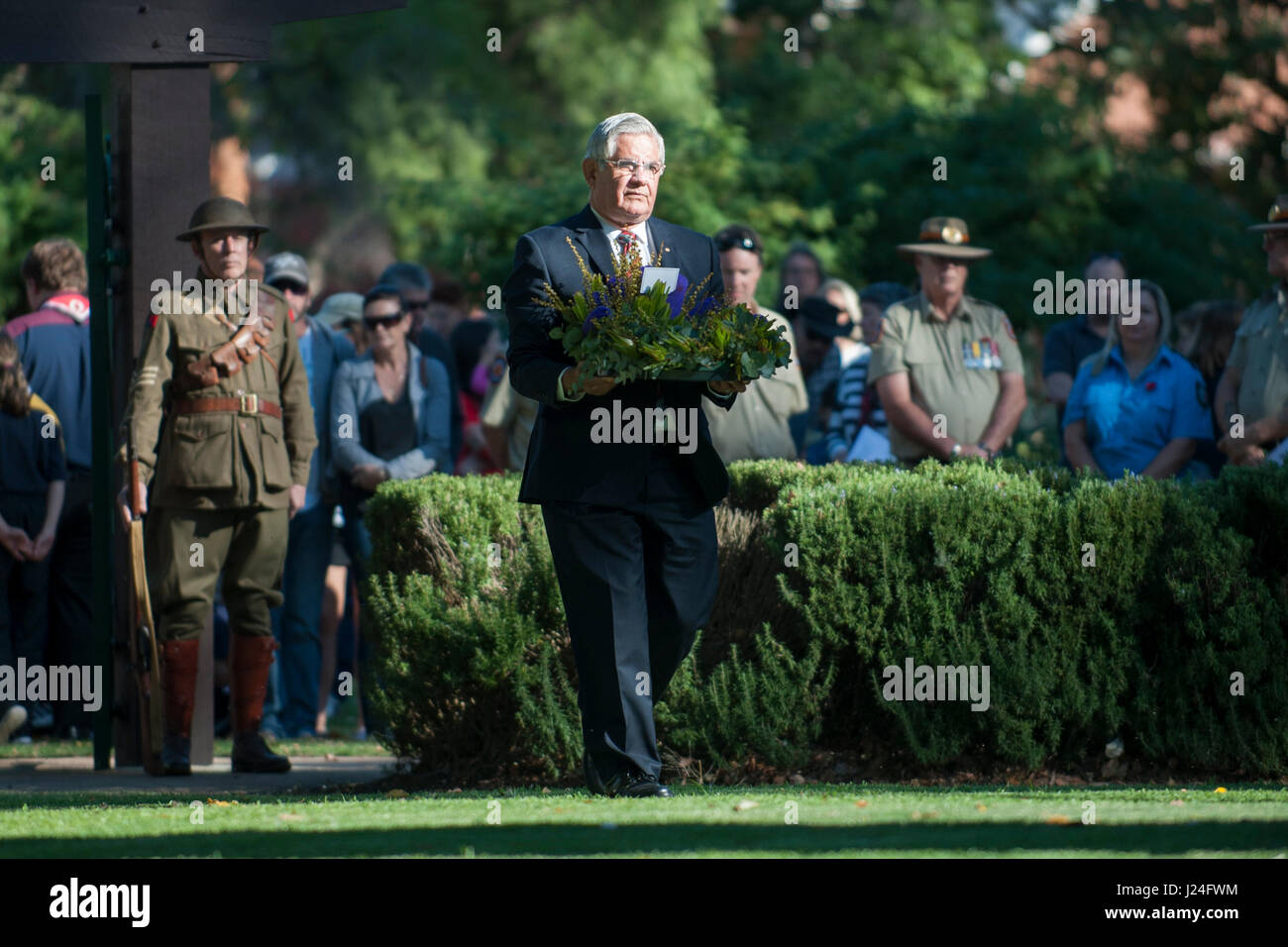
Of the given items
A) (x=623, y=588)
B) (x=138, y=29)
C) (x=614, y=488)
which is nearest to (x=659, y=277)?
(x=614, y=488)

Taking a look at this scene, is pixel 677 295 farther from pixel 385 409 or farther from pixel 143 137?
pixel 385 409

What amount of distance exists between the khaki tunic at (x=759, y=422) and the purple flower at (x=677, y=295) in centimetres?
352

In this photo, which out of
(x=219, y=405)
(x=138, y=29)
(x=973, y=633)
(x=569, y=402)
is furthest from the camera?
(x=138, y=29)

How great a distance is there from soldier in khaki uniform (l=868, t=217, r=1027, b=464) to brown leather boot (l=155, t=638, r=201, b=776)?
3.83 metres

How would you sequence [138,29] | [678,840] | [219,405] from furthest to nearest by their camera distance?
1. [138,29]
2. [219,405]
3. [678,840]

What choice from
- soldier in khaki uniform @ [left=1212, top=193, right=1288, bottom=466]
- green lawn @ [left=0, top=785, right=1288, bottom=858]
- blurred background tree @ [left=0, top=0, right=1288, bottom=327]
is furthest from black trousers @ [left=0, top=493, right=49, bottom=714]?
blurred background tree @ [left=0, top=0, right=1288, bottom=327]

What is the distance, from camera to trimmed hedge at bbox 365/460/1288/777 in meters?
8.76

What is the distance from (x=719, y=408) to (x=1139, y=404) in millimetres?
2564

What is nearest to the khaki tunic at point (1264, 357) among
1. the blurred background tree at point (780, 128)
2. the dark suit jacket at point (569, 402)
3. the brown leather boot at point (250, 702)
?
the dark suit jacket at point (569, 402)

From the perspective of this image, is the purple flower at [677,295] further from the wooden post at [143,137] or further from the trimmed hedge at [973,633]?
the wooden post at [143,137]

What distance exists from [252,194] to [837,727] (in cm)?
4181

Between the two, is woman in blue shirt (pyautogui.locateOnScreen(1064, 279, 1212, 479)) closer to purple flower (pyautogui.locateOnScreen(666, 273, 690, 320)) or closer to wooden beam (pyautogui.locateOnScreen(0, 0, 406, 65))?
purple flower (pyautogui.locateOnScreen(666, 273, 690, 320))

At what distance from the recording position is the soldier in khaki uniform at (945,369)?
36.3ft

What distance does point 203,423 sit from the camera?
9805mm
